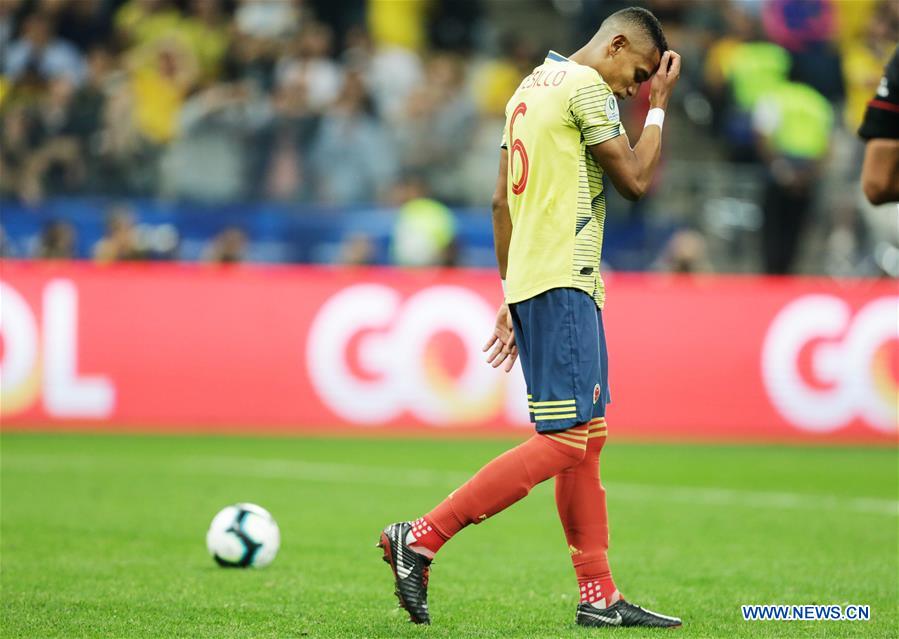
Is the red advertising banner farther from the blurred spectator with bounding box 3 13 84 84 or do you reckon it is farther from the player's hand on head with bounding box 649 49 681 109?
the player's hand on head with bounding box 649 49 681 109

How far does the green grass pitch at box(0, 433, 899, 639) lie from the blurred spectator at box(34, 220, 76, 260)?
7.85 feet

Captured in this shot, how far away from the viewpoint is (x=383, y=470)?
11.9 meters

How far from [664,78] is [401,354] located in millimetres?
9319

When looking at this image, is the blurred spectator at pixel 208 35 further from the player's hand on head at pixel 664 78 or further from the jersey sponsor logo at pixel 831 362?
the player's hand on head at pixel 664 78

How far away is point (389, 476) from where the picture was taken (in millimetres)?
11477

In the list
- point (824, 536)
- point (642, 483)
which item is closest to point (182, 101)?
point (642, 483)

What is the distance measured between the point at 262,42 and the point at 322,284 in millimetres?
4694

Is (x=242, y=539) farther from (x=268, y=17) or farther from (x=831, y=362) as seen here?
(x=268, y=17)

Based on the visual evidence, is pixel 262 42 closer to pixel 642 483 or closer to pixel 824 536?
pixel 642 483

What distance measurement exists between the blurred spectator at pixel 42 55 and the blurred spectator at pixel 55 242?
2.70 metres

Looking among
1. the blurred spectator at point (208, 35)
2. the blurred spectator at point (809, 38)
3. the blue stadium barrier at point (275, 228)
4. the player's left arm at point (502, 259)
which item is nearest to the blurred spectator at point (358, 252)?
the blue stadium barrier at point (275, 228)

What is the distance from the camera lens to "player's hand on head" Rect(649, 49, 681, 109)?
5422mm

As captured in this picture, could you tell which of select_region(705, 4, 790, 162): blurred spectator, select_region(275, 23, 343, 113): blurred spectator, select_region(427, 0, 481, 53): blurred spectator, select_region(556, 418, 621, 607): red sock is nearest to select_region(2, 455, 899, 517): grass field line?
select_region(556, 418, 621, 607): red sock

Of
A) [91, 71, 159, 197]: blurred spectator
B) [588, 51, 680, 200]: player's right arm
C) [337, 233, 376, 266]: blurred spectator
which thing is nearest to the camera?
[588, 51, 680, 200]: player's right arm
